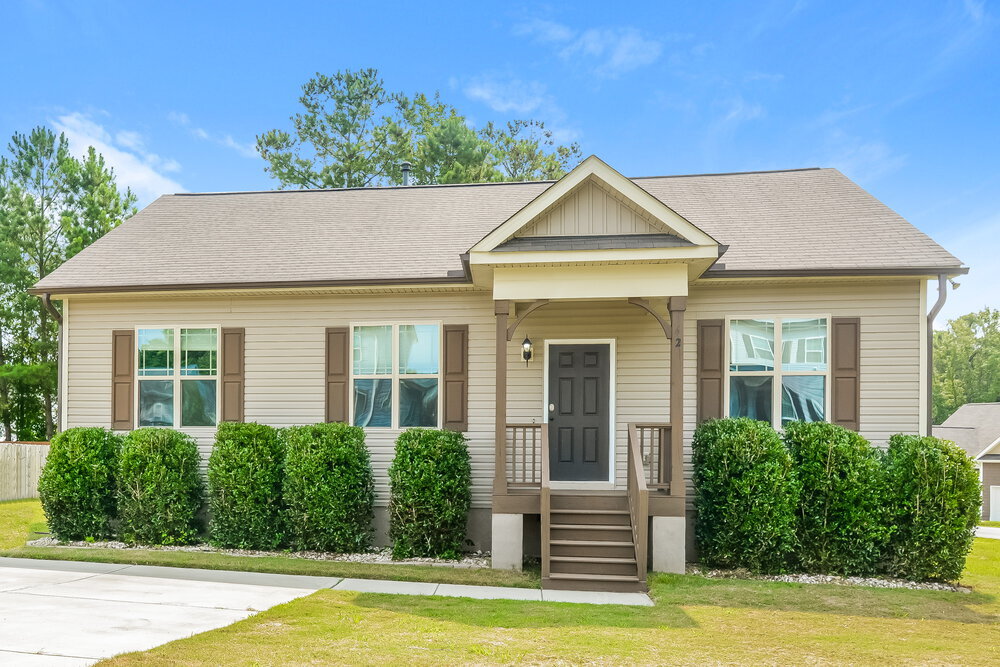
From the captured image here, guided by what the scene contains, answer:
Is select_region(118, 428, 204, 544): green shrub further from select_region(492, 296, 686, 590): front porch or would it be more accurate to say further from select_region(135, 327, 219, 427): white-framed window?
A: select_region(492, 296, 686, 590): front porch

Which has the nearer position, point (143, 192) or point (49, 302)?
point (49, 302)

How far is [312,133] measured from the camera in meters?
24.1

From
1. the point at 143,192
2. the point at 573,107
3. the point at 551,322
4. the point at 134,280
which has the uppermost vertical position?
the point at 573,107

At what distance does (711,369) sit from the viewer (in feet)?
27.5

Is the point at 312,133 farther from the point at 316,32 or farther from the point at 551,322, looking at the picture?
the point at 551,322

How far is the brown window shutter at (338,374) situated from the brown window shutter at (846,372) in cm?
619

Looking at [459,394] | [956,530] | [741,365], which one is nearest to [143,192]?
[459,394]

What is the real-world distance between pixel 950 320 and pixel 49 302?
51384 mm

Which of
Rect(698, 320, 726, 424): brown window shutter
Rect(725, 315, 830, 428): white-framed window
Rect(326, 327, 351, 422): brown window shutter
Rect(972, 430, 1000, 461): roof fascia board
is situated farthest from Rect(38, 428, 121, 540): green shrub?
Rect(972, 430, 1000, 461): roof fascia board

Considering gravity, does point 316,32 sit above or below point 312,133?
above

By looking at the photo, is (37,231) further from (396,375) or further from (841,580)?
(841,580)

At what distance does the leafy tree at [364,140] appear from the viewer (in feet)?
75.2

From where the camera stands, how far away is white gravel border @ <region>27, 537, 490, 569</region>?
7.78 metres

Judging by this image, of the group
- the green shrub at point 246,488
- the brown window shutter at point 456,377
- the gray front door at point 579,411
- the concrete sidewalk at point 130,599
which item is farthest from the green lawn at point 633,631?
the brown window shutter at point 456,377
